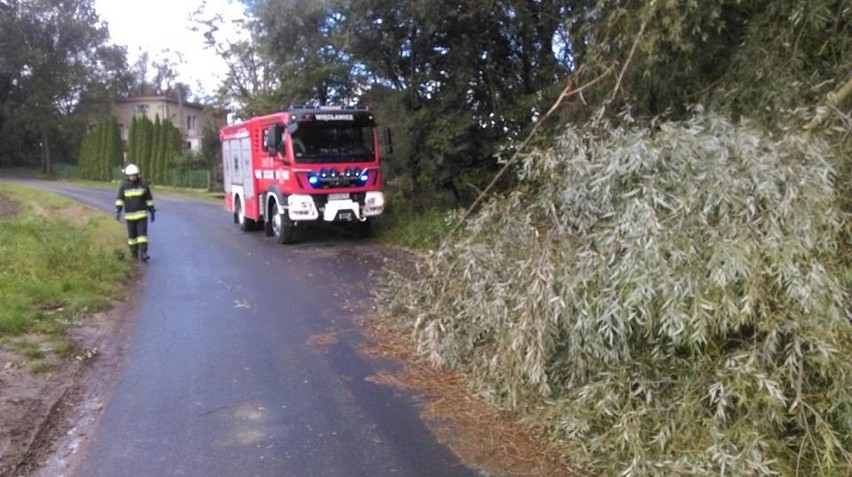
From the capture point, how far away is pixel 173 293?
38.7 feet

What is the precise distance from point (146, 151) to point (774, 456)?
174 feet

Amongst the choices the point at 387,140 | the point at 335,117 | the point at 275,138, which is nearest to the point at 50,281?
the point at 275,138

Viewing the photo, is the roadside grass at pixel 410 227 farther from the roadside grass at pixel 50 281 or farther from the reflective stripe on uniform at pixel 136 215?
the roadside grass at pixel 50 281

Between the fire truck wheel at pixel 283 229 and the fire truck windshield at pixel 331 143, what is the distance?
1470 mm

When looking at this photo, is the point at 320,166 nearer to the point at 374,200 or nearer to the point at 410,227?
the point at 374,200

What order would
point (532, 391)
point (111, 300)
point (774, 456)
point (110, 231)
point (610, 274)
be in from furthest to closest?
1. point (110, 231)
2. point (111, 300)
3. point (532, 391)
4. point (610, 274)
5. point (774, 456)

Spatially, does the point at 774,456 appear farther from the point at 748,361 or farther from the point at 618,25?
the point at 618,25

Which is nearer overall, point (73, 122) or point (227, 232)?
point (227, 232)

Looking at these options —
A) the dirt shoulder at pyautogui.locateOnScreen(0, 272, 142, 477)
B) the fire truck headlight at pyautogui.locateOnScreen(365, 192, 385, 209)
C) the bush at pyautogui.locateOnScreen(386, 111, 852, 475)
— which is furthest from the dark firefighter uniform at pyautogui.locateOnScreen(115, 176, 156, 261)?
the bush at pyautogui.locateOnScreen(386, 111, 852, 475)

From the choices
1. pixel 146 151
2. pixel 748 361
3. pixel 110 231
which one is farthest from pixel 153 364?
pixel 146 151

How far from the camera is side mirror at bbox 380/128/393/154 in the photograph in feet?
56.7

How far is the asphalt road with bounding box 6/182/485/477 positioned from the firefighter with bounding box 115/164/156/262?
222cm

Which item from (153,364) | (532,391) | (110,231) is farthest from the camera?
(110,231)

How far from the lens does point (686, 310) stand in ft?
15.7
